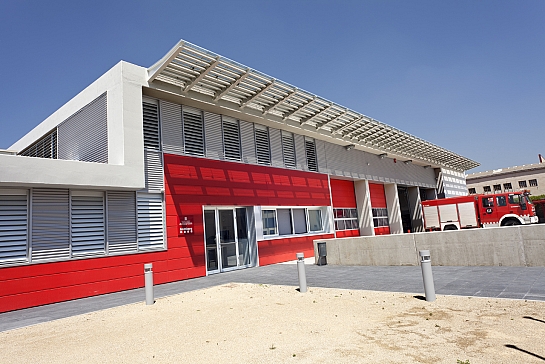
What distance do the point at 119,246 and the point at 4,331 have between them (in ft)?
14.8

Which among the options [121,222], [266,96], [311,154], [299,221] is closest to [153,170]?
[121,222]

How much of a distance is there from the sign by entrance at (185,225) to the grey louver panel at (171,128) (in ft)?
8.13

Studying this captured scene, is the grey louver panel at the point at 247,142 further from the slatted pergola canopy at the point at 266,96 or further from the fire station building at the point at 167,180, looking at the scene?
the slatted pergola canopy at the point at 266,96

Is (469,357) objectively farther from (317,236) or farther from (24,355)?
(317,236)

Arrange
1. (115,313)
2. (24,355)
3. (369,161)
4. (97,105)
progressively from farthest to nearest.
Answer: (369,161), (97,105), (115,313), (24,355)

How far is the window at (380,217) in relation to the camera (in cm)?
2545

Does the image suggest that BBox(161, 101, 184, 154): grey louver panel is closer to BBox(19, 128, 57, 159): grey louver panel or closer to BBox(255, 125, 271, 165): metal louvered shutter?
BBox(255, 125, 271, 165): metal louvered shutter

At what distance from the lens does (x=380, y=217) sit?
26125mm

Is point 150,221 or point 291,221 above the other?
point 150,221

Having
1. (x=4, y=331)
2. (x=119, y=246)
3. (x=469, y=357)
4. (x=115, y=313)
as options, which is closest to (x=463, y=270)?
(x=469, y=357)

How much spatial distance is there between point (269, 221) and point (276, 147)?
3743mm

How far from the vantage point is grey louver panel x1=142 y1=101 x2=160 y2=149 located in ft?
41.6

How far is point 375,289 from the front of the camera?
8.70 metres

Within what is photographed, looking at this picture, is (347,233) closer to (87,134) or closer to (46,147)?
(87,134)
